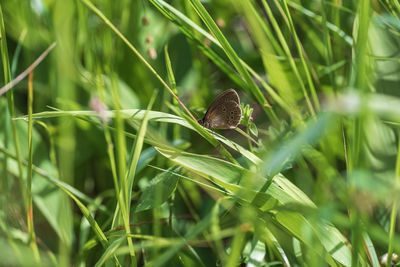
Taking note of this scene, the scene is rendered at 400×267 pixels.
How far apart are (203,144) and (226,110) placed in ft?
1.35

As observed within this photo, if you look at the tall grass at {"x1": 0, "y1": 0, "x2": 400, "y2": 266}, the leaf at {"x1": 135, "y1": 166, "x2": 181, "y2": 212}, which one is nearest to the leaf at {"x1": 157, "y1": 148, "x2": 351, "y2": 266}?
the tall grass at {"x1": 0, "y1": 0, "x2": 400, "y2": 266}


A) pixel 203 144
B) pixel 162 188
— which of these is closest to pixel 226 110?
pixel 162 188

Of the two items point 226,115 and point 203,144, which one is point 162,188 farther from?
Answer: point 203,144

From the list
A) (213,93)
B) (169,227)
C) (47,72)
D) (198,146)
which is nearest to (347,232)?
(169,227)

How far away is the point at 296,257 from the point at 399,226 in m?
0.33

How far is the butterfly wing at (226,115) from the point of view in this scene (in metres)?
0.94

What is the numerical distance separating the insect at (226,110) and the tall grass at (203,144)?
0.09ft

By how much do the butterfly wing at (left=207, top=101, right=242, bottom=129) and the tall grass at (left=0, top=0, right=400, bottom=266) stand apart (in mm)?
23

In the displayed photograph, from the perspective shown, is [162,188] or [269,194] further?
[162,188]

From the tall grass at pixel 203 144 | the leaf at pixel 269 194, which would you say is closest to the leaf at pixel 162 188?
the tall grass at pixel 203 144

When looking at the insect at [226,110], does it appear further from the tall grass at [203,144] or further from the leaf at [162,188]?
the leaf at [162,188]

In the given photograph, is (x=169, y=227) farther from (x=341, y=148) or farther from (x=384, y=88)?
(x=384, y=88)

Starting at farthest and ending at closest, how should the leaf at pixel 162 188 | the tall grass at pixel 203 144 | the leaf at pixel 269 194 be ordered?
the leaf at pixel 162 188 < the leaf at pixel 269 194 < the tall grass at pixel 203 144

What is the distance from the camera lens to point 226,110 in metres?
0.97
